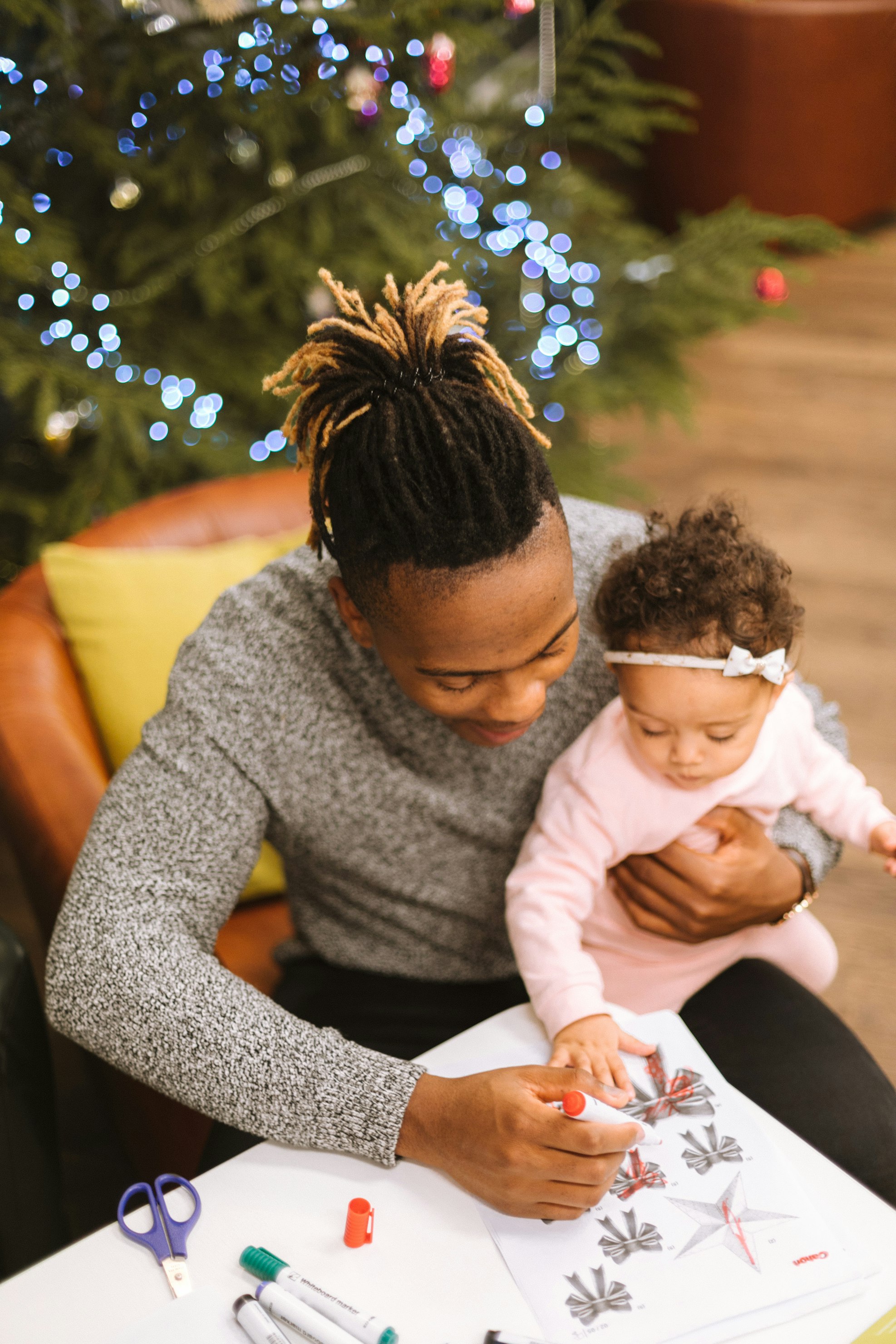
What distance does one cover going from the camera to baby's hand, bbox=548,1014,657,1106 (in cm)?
89

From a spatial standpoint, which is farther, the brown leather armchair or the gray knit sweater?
the brown leather armchair

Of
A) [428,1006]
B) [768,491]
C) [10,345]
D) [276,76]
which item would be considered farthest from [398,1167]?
[768,491]

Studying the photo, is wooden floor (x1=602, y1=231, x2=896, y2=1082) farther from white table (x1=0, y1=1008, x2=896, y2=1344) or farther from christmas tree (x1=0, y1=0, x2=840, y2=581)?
white table (x1=0, y1=1008, x2=896, y2=1344)

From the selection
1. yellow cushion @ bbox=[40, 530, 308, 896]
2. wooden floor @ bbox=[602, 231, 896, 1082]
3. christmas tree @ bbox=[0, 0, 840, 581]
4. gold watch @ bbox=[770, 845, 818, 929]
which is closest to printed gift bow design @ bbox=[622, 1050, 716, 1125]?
gold watch @ bbox=[770, 845, 818, 929]

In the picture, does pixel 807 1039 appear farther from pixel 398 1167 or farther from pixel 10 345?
pixel 10 345

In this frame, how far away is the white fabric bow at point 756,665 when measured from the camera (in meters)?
0.98

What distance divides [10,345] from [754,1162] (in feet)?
5.39

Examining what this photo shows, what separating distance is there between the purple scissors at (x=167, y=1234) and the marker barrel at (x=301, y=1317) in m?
0.06

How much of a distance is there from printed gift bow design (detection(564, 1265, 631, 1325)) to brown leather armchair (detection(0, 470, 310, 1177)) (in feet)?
1.79

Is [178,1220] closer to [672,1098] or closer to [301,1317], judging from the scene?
[301,1317]

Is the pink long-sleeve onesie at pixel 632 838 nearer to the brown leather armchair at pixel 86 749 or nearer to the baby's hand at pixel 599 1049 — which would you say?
the baby's hand at pixel 599 1049

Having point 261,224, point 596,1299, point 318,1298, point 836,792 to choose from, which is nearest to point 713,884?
point 836,792

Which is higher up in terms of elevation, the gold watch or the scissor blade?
the scissor blade

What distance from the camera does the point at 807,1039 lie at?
1.05 meters
